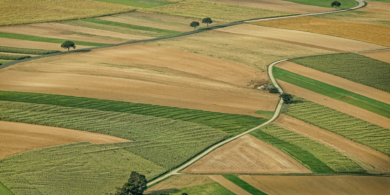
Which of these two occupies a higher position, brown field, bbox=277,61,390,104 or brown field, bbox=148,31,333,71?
brown field, bbox=148,31,333,71

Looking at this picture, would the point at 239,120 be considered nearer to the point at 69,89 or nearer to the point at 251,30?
the point at 69,89

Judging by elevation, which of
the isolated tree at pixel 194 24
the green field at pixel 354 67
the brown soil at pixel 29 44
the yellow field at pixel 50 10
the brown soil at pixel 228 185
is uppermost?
the yellow field at pixel 50 10

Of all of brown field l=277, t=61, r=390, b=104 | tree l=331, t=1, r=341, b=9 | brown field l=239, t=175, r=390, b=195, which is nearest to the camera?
brown field l=239, t=175, r=390, b=195

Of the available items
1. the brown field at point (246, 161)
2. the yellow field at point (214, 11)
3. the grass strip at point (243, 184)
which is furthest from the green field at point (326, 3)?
the grass strip at point (243, 184)

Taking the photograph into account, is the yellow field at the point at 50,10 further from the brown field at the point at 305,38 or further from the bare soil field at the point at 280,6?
the bare soil field at the point at 280,6

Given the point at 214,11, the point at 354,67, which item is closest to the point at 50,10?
the point at 214,11

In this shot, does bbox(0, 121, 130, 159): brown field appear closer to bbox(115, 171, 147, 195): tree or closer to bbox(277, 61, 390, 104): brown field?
bbox(115, 171, 147, 195): tree

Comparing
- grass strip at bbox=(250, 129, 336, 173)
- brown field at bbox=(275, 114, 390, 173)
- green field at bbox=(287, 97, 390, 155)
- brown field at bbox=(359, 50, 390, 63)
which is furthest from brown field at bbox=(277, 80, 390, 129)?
brown field at bbox=(359, 50, 390, 63)
